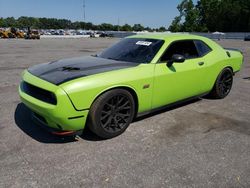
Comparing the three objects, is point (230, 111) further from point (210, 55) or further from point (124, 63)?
point (124, 63)

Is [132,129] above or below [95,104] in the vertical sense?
below

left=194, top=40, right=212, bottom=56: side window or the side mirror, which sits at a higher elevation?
left=194, top=40, right=212, bottom=56: side window

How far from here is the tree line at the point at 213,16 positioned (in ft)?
261

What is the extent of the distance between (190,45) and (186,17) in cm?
9724

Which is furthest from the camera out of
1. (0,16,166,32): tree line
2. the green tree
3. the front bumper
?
(0,16,166,32): tree line

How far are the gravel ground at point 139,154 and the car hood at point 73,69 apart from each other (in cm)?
88

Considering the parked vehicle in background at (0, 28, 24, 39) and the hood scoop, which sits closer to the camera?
the hood scoop

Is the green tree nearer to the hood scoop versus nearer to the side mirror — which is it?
the side mirror

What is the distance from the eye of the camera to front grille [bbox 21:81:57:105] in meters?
3.50

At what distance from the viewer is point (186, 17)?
96562 millimetres

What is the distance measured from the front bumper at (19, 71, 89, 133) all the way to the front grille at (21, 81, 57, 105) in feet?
0.15

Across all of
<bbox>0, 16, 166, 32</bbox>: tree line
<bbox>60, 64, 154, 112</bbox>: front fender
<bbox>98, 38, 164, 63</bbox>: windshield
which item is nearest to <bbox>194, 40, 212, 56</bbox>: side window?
<bbox>98, 38, 164, 63</bbox>: windshield

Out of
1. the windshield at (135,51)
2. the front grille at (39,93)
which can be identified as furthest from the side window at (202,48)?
the front grille at (39,93)

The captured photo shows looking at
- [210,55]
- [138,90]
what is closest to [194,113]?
[210,55]
